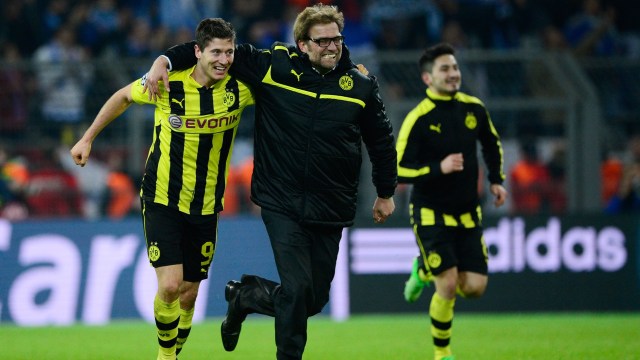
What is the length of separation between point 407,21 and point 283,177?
1063 centimetres

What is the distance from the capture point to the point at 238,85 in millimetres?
8227

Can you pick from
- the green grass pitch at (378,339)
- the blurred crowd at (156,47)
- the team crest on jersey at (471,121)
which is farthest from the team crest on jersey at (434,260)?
the blurred crowd at (156,47)

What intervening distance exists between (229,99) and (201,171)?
53 cm

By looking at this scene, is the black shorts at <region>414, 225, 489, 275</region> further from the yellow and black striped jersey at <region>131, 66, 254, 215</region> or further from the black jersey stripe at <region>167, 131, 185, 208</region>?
the black jersey stripe at <region>167, 131, 185, 208</region>

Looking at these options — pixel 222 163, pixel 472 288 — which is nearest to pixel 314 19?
pixel 222 163

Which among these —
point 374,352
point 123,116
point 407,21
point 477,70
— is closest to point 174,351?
point 374,352

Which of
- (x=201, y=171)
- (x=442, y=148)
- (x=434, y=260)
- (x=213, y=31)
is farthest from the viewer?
(x=442, y=148)

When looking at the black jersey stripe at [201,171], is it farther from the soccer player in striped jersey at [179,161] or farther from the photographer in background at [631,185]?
the photographer in background at [631,185]

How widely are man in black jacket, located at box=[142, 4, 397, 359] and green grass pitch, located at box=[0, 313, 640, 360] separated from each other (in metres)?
2.54

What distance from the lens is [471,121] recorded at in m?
10.1

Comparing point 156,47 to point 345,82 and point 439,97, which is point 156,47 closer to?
point 439,97

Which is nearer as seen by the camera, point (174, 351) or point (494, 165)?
point (174, 351)

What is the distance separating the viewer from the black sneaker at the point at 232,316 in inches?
327

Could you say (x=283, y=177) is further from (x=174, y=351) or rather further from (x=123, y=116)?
(x=123, y=116)
